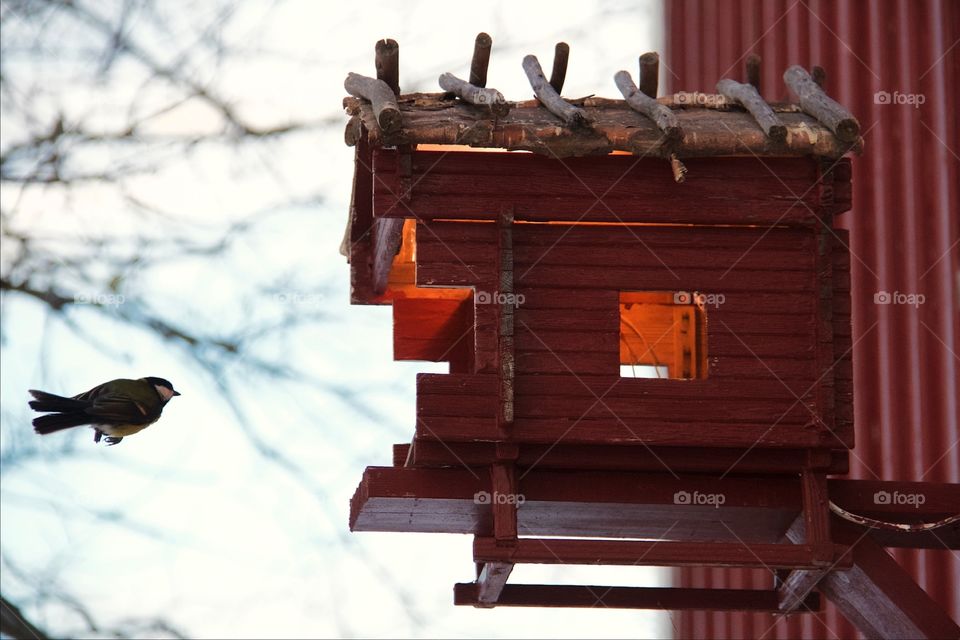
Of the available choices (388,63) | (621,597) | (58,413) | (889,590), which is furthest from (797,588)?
(58,413)

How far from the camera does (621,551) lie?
5234 mm

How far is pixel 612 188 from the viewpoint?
18.3 ft

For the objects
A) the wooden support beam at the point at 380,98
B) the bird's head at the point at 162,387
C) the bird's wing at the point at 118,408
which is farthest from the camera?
the wooden support beam at the point at 380,98

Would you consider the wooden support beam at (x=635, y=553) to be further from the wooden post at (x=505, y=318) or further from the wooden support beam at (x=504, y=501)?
the wooden post at (x=505, y=318)

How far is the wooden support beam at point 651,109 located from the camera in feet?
17.8

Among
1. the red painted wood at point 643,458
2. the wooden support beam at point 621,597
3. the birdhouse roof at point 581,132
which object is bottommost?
the wooden support beam at point 621,597

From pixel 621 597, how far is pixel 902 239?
9.39 feet

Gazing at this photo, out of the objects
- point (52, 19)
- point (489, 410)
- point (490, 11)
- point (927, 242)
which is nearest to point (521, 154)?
point (489, 410)

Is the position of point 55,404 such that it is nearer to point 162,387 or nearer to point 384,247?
point 162,387

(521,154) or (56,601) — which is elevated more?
(521,154)

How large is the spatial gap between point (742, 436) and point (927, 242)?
260 cm

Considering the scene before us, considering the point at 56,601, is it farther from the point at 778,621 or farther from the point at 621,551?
the point at 621,551

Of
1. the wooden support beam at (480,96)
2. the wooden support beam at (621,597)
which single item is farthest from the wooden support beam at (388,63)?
the wooden support beam at (621,597)

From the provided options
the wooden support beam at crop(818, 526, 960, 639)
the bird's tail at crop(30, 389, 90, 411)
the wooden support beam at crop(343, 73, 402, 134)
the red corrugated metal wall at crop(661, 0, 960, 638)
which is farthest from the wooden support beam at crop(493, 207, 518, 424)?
the red corrugated metal wall at crop(661, 0, 960, 638)
